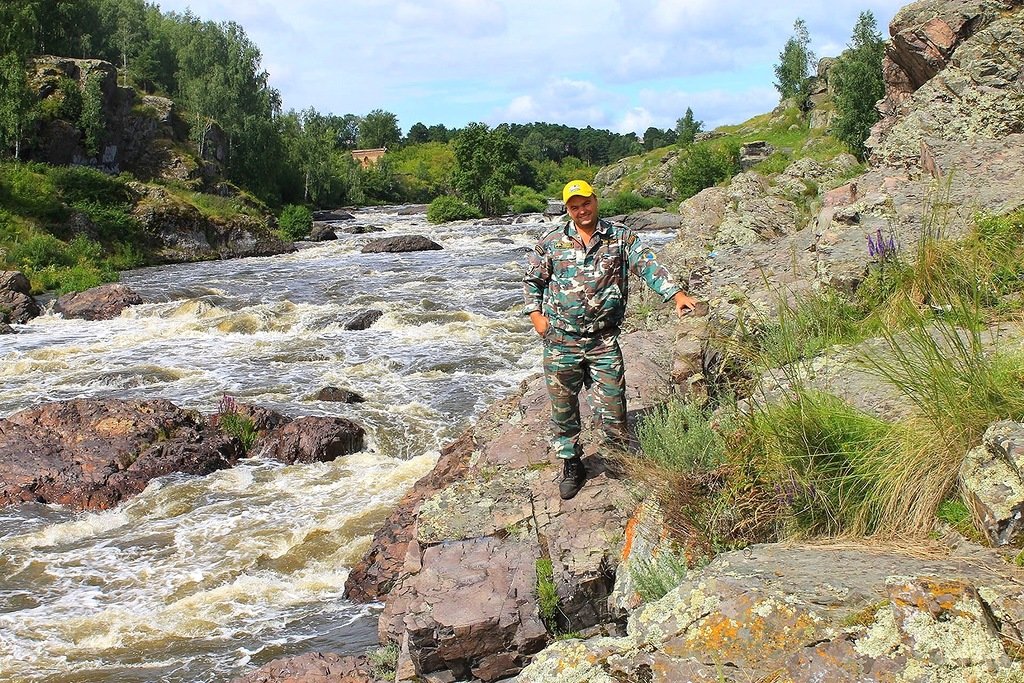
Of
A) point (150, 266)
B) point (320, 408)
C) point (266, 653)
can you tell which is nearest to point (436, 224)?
point (150, 266)

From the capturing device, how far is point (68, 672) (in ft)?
19.6

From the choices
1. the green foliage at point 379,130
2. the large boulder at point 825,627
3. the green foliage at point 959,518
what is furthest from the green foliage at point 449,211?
the green foliage at point 379,130

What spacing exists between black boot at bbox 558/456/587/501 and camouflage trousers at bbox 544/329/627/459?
0.20 feet

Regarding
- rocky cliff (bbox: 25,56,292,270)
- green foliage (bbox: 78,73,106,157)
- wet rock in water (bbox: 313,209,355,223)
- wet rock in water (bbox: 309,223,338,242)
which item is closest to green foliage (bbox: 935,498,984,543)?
rocky cliff (bbox: 25,56,292,270)

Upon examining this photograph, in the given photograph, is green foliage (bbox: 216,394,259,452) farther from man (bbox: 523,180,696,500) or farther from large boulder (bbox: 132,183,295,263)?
large boulder (bbox: 132,183,295,263)

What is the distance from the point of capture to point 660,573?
383cm

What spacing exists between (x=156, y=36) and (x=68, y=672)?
81528 millimetres

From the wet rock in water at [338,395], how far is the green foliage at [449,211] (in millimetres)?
45701

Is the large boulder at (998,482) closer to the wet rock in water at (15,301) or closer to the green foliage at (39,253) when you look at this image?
the wet rock in water at (15,301)

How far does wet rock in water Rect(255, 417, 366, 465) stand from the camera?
10.6 meters

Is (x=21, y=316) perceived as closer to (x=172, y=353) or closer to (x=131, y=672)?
(x=172, y=353)

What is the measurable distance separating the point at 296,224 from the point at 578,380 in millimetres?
42757

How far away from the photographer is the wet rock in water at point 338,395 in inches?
521

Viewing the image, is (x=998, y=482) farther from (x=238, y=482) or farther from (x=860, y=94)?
(x=860, y=94)
